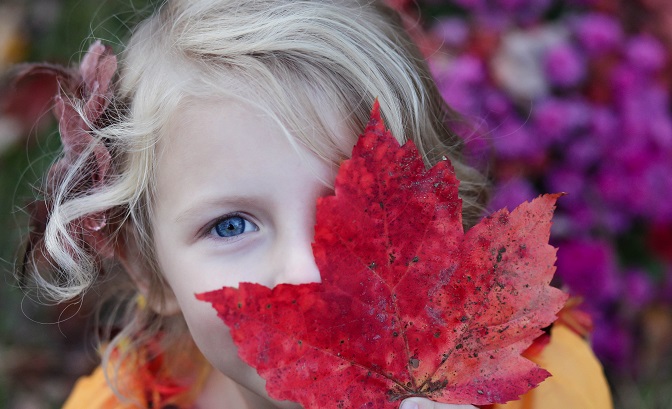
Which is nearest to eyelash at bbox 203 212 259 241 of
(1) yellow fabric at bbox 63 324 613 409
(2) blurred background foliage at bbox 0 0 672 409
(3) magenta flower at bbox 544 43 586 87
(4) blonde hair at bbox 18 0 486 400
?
(4) blonde hair at bbox 18 0 486 400

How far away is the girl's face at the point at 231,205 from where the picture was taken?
86cm

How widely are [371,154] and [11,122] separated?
165 centimetres

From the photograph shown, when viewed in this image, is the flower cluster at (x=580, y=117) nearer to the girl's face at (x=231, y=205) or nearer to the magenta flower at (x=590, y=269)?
the magenta flower at (x=590, y=269)

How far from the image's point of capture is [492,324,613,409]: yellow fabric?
3.87ft

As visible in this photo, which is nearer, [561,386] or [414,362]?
[414,362]

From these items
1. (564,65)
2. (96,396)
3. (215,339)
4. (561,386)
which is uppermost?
(564,65)

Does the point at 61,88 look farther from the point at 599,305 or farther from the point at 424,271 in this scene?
the point at 599,305

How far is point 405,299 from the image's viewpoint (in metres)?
0.74

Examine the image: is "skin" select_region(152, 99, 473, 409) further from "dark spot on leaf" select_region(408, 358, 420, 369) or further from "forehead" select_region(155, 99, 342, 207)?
"dark spot on leaf" select_region(408, 358, 420, 369)

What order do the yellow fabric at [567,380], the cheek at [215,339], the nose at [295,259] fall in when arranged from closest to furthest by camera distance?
the nose at [295,259] < the cheek at [215,339] < the yellow fabric at [567,380]

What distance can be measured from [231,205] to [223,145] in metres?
0.08

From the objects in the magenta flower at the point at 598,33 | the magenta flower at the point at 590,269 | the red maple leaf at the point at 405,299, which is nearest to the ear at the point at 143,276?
the red maple leaf at the point at 405,299

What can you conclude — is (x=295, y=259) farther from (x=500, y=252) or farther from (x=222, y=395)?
(x=222, y=395)

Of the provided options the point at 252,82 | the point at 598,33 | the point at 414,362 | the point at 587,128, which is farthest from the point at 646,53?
the point at 414,362
